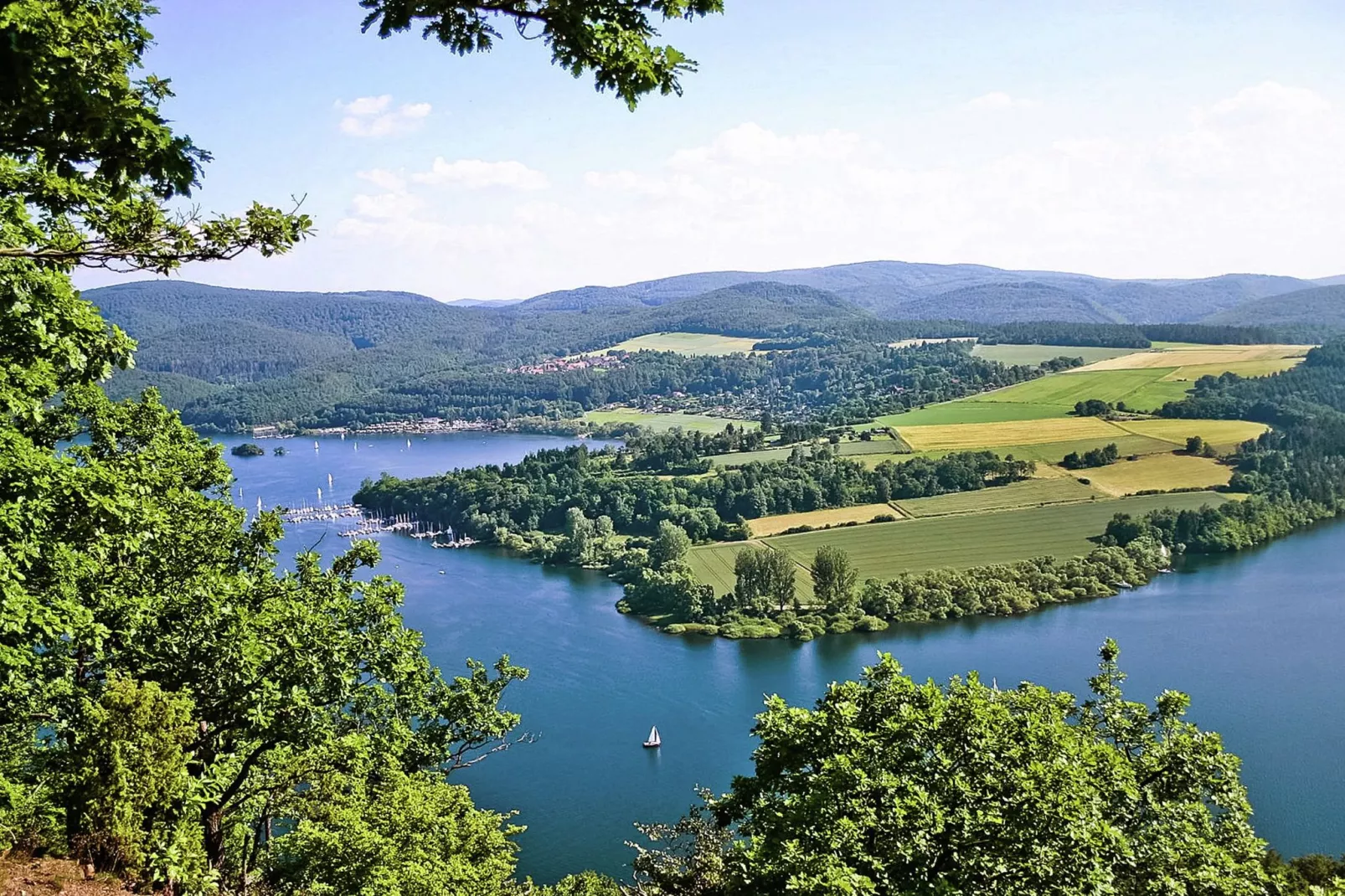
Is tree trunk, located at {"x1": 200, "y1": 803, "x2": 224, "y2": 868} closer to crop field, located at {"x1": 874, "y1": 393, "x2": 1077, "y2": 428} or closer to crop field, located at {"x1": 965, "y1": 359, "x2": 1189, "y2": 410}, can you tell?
crop field, located at {"x1": 874, "y1": 393, "x2": 1077, "y2": 428}

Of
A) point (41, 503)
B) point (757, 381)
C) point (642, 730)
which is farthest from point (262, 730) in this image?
point (757, 381)

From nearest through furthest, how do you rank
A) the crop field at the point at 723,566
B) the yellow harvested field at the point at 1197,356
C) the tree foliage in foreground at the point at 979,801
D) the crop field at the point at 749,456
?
the tree foliage in foreground at the point at 979,801 < the crop field at the point at 723,566 < the crop field at the point at 749,456 < the yellow harvested field at the point at 1197,356

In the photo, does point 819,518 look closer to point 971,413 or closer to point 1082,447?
point 1082,447

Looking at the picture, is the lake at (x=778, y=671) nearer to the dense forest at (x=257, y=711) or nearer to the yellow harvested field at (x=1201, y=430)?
the yellow harvested field at (x=1201, y=430)

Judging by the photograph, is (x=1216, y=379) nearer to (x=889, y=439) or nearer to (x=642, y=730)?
(x=889, y=439)

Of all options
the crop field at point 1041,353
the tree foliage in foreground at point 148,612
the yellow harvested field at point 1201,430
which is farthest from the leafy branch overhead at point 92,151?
the crop field at point 1041,353

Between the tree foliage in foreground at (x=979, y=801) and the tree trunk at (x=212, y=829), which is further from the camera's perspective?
the tree trunk at (x=212, y=829)

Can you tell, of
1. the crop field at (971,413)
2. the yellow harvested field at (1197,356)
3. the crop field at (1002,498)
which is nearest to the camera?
the crop field at (1002,498)
